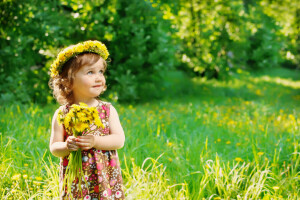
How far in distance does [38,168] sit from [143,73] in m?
4.99

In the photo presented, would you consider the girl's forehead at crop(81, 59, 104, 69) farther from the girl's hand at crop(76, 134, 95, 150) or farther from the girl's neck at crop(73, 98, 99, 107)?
the girl's hand at crop(76, 134, 95, 150)

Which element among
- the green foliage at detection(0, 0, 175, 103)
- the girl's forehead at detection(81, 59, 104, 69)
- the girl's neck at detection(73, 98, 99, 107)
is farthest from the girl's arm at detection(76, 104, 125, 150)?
the green foliage at detection(0, 0, 175, 103)

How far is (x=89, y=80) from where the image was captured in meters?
2.07

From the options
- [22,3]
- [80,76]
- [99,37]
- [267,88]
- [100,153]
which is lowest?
[267,88]

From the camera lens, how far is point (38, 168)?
307 centimetres

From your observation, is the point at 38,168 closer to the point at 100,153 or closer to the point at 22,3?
the point at 100,153

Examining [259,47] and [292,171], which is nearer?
[292,171]

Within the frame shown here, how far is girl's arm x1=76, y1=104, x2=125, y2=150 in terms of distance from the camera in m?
1.90

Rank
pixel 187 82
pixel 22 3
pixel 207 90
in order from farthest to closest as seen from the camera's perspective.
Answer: pixel 187 82 < pixel 207 90 < pixel 22 3

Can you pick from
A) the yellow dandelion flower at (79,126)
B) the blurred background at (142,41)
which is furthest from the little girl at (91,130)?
the blurred background at (142,41)

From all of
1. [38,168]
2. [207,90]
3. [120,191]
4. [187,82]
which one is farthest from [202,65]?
[120,191]

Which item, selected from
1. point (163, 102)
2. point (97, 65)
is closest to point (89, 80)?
point (97, 65)

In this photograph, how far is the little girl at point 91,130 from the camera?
207cm

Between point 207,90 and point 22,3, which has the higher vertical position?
point 22,3
